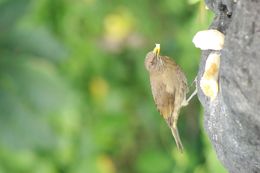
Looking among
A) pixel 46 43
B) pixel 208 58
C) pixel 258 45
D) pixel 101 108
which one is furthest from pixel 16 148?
pixel 258 45

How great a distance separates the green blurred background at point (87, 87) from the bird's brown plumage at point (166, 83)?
4.06 feet

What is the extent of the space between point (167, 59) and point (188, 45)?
3.66ft

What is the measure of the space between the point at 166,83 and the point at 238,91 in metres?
0.66

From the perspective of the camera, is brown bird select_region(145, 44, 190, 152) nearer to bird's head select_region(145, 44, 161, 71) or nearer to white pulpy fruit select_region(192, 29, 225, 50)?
bird's head select_region(145, 44, 161, 71)

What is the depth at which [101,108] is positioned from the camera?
13.8ft

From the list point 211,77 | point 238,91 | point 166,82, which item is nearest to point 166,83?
point 166,82

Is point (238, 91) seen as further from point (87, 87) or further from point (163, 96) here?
point (87, 87)

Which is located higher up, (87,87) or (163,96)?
(163,96)

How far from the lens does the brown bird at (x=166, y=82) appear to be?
6.34 ft

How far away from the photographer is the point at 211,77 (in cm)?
149

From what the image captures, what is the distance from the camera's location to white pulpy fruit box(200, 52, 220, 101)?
4.89 ft

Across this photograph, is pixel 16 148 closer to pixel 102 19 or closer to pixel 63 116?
pixel 63 116

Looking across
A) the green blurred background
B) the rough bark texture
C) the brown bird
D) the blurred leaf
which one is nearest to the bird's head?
the brown bird

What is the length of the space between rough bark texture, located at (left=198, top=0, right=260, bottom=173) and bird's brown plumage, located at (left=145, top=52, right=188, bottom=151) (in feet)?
1.29
